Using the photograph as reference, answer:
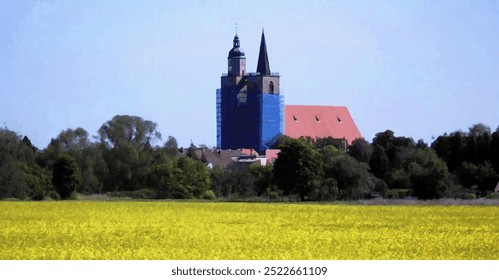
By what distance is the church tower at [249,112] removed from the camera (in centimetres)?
16825

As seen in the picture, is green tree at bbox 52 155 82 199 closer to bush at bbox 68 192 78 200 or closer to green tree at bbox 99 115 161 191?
bush at bbox 68 192 78 200

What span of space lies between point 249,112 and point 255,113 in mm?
930

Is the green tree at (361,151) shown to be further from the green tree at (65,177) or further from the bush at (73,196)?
the bush at (73,196)

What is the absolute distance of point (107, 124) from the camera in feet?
343

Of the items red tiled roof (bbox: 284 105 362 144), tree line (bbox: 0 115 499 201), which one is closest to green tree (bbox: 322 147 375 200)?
tree line (bbox: 0 115 499 201)

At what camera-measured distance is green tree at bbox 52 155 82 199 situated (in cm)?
8512

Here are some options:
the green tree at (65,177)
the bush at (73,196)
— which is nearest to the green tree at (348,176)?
the bush at (73,196)

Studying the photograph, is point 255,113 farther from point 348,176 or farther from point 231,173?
point 348,176

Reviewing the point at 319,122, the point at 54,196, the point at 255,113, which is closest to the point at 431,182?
the point at 54,196
